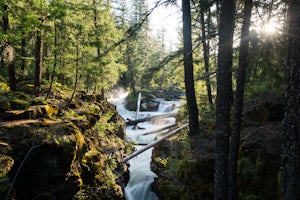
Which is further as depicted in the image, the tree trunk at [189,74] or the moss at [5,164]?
the tree trunk at [189,74]

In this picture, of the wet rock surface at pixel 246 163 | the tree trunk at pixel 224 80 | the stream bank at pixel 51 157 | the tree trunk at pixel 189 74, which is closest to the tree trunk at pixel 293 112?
the tree trunk at pixel 224 80

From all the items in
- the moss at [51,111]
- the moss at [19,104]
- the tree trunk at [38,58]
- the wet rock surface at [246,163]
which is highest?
the tree trunk at [38,58]

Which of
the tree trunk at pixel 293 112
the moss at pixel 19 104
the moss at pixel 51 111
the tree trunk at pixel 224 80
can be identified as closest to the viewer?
the tree trunk at pixel 293 112

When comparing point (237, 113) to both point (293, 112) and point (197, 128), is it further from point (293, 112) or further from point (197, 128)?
point (197, 128)

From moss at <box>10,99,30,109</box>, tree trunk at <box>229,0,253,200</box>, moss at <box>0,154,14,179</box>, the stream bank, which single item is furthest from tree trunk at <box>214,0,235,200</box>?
moss at <box>10,99,30,109</box>

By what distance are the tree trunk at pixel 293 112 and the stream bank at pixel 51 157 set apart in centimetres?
507

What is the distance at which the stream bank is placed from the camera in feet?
21.9

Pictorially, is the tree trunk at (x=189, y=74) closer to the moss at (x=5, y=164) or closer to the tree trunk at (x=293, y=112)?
the tree trunk at (x=293, y=112)

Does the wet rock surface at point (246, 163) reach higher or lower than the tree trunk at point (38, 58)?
lower

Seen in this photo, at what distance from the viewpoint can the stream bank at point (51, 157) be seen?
6.68 metres

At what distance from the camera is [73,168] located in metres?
8.12

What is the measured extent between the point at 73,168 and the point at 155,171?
4.66m

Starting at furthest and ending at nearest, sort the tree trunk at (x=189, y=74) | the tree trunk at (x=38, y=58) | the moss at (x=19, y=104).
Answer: the tree trunk at (x=38, y=58) < the tree trunk at (x=189, y=74) < the moss at (x=19, y=104)

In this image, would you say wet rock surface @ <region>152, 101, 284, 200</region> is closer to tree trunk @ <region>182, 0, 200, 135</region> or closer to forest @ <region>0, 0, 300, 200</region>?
forest @ <region>0, 0, 300, 200</region>
